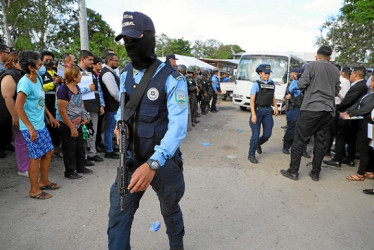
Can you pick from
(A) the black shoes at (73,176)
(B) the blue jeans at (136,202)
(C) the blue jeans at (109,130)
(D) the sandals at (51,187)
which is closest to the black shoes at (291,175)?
(B) the blue jeans at (136,202)

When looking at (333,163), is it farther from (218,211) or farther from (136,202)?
(136,202)

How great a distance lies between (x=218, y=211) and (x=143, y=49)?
2213 mm

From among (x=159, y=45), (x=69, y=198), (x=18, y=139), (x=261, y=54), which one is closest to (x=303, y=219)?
(x=69, y=198)

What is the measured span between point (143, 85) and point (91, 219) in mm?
1901

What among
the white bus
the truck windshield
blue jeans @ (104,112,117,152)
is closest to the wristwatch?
blue jeans @ (104,112,117,152)

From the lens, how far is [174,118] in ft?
5.72

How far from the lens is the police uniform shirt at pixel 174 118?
1663 millimetres

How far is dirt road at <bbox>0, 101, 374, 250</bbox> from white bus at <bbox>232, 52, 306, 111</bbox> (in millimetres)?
6576

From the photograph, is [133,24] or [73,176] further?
[73,176]

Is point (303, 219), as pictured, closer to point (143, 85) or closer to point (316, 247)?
point (316, 247)

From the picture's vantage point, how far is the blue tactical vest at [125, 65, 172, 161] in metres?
1.81

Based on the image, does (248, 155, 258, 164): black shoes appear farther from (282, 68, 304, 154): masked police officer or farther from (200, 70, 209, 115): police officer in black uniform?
(200, 70, 209, 115): police officer in black uniform

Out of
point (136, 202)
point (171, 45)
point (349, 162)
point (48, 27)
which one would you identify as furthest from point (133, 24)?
point (171, 45)

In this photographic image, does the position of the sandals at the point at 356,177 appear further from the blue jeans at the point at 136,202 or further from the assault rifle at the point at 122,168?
the assault rifle at the point at 122,168
